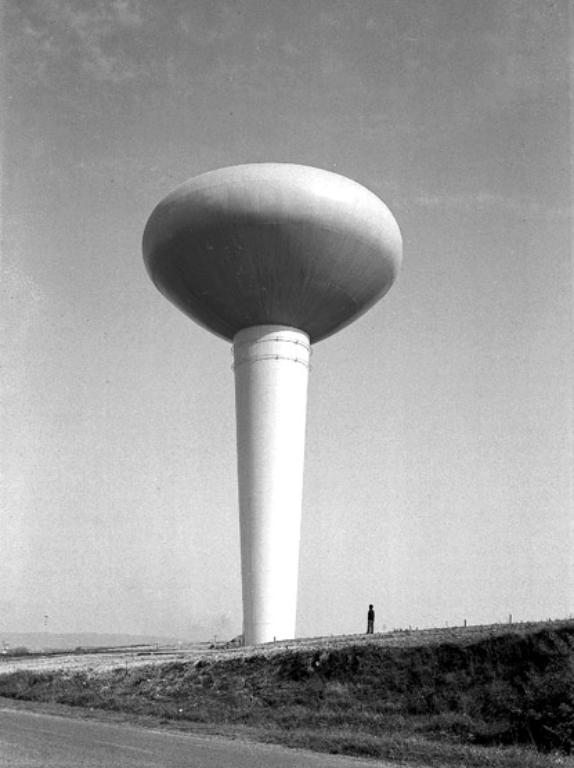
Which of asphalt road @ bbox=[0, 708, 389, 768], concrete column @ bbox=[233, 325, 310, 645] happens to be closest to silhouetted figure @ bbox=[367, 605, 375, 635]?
concrete column @ bbox=[233, 325, 310, 645]

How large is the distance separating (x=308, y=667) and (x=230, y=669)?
1887 millimetres

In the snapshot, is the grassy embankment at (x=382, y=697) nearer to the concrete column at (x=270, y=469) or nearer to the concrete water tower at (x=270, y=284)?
the concrete column at (x=270, y=469)

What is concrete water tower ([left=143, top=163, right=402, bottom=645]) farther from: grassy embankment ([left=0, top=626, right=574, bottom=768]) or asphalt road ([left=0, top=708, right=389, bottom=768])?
asphalt road ([left=0, top=708, right=389, bottom=768])

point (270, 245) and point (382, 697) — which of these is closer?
point (382, 697)

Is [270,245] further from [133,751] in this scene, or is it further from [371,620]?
[133,751]

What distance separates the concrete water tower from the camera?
25203 millimetres

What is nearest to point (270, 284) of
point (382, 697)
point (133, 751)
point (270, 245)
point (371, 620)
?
point (270, 245)

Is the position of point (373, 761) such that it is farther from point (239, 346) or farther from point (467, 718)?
point (239, 346)

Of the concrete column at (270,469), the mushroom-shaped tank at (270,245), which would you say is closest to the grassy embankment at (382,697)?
the concrete column at (270,469)

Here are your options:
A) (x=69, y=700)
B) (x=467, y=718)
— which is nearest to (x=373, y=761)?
(x=467, y=718)

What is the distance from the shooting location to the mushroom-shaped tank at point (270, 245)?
25125 mm

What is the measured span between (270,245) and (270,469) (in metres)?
6.98

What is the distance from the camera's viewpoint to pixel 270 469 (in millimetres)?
26078

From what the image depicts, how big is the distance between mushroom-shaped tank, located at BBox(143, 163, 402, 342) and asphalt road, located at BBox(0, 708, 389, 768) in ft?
52.5
